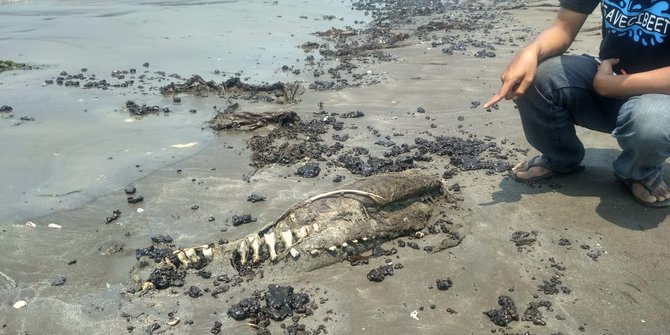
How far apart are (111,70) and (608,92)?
6.98 metres

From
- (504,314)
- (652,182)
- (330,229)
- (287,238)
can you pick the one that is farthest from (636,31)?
(287,238)

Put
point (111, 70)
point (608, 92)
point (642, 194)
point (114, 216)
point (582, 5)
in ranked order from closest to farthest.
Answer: point (608, 92), point (642, 194), point (582, 5), point (114, 216), point (111, 70)

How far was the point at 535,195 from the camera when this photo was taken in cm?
395

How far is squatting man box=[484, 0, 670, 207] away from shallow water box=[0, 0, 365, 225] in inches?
125

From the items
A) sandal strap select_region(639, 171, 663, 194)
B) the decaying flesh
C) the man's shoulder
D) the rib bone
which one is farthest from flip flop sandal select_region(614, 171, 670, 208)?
the rib bone

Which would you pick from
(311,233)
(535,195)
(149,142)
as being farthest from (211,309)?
(149,142)

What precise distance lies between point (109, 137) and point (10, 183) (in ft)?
3.83

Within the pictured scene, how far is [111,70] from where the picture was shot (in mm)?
8109

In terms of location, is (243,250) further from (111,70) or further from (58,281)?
(111,70)

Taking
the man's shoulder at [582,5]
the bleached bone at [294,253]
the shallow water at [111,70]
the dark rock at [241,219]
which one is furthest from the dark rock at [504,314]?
the shallow water at [111,70]

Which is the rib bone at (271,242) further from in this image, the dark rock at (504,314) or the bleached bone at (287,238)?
the dark rock at (504,314)

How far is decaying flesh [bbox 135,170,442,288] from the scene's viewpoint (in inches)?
132

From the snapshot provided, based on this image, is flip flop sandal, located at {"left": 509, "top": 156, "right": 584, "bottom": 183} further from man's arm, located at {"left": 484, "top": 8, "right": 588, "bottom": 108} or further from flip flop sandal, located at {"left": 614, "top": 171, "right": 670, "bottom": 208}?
man's arm, located at {"left": 484, "top": 8, "right": 588, "bottom": 108}

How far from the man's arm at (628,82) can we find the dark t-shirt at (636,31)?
0.12 m
